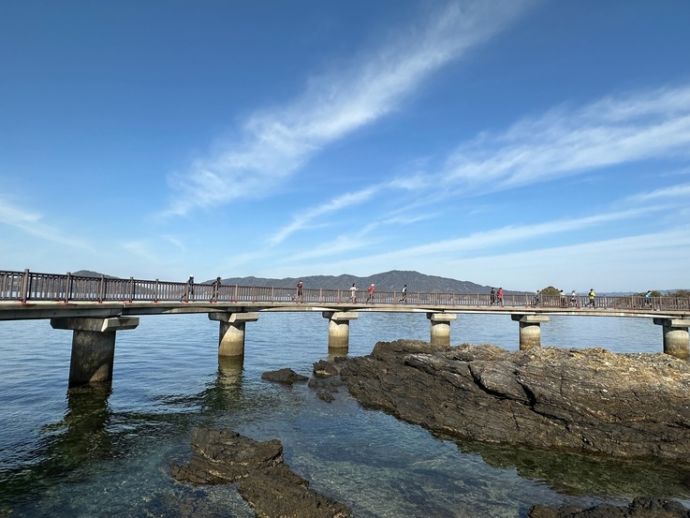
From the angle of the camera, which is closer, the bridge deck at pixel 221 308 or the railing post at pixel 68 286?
the bridge deck at pixel 221 308

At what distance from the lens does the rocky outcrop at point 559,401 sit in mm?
16625

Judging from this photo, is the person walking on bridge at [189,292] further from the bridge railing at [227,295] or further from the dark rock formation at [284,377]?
the dark rock formation at [284,377]

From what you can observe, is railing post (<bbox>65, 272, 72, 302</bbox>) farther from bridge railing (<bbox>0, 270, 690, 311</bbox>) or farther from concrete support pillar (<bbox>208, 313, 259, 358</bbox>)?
concrete support pillar (<bbox>208, 313, 259, 358</bbox>)

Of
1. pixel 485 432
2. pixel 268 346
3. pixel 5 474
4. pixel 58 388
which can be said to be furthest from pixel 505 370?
pixel 268 346

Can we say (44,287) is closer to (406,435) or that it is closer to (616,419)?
(406,435)

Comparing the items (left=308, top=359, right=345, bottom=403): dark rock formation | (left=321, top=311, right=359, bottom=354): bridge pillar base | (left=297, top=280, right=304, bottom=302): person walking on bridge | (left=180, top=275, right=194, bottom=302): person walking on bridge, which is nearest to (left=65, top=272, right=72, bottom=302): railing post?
(left=180, top=275, right=194, bottom=302): person walking on bridge

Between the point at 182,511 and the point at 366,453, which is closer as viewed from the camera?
the point at 182,511

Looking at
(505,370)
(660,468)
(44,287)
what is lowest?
(660,468)

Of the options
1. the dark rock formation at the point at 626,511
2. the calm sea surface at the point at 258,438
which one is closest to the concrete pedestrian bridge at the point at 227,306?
the calm sea surface at the point at 258,438

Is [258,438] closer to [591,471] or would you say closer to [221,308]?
Answer: [591,471]

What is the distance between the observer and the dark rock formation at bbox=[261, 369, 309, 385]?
26.8 meters

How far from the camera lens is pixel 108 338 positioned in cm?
2355

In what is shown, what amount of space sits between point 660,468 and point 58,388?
29611 mm

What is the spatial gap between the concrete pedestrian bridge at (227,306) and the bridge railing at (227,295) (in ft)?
0.16
